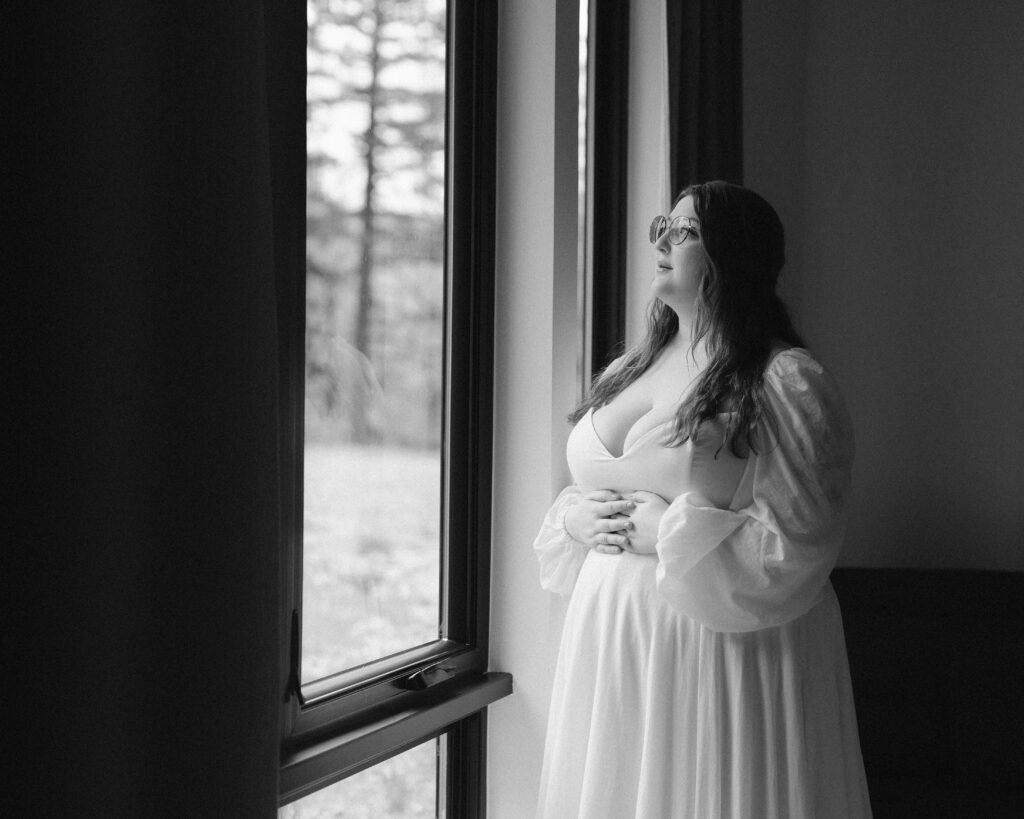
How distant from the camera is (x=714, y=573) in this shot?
57.9 inches

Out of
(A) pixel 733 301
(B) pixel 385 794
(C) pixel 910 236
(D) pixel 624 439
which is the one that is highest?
(C) pixel 910 236

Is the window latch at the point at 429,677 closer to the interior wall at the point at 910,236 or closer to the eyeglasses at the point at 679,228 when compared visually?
the eyeglasses at the point at 679,228

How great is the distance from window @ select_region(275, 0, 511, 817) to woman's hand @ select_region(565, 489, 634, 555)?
33 centimetres

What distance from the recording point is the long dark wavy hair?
60.9 inches

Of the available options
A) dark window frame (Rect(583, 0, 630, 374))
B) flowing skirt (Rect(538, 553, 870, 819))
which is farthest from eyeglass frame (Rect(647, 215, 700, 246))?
dark window frame (Rect(583, 0, 630, 374))

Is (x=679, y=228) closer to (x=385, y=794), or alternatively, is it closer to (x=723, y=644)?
(x=723, y=644)

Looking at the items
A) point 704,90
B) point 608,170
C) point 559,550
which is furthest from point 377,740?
point 704,90

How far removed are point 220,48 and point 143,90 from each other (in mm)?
81

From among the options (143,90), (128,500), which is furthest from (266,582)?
(143,90)

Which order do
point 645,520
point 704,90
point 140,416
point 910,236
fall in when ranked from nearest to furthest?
point 140,416, point 645,520, point 704,90, point 910,236

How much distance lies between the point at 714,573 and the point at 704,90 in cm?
144

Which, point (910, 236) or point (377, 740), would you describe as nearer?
point (377, 740)

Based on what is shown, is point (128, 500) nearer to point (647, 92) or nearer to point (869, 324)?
point (647, 92)

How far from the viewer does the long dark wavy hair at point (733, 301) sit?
1.55 meters
